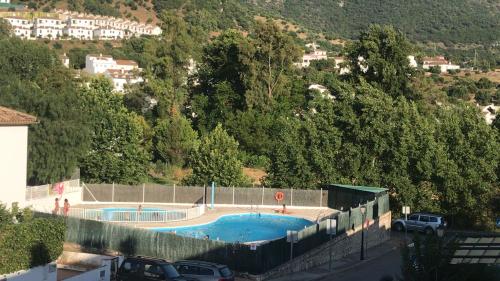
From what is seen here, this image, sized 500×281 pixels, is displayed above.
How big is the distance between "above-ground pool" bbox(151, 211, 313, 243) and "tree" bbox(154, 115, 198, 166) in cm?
1910

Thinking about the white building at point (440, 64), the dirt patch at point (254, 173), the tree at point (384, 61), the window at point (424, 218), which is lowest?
the window at point (424, 218)

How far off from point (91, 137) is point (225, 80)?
25803mm

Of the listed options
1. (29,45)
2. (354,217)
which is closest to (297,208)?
(354,217)

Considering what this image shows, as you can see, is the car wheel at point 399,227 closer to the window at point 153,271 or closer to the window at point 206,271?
the window at point 206,271

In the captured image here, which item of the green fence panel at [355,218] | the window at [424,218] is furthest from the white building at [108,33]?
the green fence panel at [355,218]

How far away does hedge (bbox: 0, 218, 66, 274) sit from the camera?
2277 centimetres

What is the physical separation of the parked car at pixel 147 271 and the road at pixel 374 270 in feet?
25.0

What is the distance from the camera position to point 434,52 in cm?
19312

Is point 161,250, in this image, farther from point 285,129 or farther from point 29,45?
point 29,45

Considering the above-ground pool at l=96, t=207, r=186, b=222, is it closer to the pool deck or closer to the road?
the pool deck

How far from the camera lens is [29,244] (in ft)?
76.3

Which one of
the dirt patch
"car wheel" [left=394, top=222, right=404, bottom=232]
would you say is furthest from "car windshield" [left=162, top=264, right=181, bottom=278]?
the dirt patch

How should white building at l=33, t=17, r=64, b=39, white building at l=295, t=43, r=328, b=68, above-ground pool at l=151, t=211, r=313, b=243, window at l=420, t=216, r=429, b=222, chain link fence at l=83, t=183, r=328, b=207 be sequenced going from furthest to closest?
white building at l=33, t=17, r=64, b=39 < white building at l=295, t=43, r=328, b=68 < chain link fence at l=83, t=183, r=328, b=207 < window at l=420, t=216, r=429, b=222 < above-ground pool at l=151, t=211, r=313, b=243

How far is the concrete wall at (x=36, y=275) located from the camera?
22.4m
